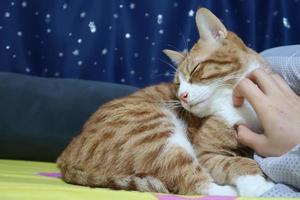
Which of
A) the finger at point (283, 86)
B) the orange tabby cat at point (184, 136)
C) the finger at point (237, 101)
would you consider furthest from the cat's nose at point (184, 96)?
the finger at point (283, 86)

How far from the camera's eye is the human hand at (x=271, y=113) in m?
1.24

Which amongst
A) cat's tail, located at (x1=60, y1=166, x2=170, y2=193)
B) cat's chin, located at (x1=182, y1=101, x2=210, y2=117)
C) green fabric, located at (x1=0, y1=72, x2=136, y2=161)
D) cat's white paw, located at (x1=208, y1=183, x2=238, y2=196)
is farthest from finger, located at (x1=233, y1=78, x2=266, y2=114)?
green fabric, located at (x1=0, y1=72, x2=136, y2=161)

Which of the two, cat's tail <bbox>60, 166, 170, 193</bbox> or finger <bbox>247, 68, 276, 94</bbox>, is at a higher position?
finger <bbox>247, 68, 276, 94</bbox>

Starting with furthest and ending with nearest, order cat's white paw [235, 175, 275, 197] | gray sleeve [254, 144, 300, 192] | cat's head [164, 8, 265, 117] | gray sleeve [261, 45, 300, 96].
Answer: cat's head [164, 8, 265, 117] → gray sleeve [261, 45, 300, 96] → cat's white paw [235, 175, 275, 197] → gray sleeve [254, 144, 300, 192]

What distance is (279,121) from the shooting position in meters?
1.25

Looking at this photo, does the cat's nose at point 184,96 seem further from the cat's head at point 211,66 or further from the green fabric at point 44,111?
the green fabric at point 44,111

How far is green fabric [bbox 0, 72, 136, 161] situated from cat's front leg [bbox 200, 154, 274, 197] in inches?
29.1

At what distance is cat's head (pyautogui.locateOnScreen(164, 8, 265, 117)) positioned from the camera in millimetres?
1534

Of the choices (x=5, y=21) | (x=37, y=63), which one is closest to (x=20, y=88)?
(x=37, y=63)

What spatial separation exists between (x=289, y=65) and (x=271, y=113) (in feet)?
0.82

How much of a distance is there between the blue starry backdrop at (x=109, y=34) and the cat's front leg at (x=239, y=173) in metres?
0.86

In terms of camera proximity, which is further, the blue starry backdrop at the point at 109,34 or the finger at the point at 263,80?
the blue starry backdrop at the point at 109,34

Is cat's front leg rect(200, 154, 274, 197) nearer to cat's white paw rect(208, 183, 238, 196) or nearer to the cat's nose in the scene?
cat's white paw rect(208, 183, 238, 196)

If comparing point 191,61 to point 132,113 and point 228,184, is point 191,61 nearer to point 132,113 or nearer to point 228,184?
point 132,113
